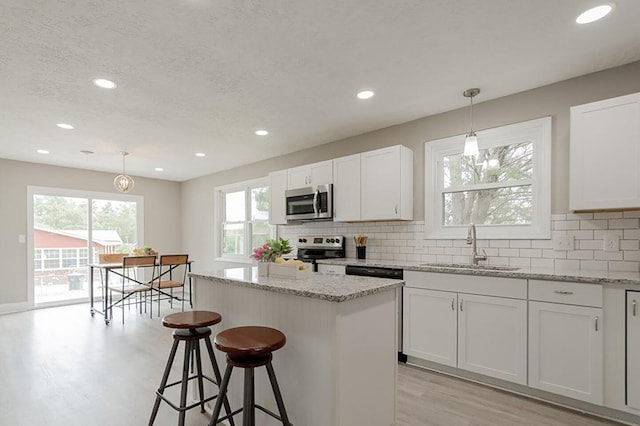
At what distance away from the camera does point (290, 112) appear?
131 inches

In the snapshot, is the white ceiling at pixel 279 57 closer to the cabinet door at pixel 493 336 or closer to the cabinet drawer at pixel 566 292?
the cabinet drawer at pixel 566 292

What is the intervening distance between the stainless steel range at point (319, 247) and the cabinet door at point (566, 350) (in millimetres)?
2197

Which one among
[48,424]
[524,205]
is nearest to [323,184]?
[524,205]

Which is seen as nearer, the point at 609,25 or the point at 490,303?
the point at 609,25

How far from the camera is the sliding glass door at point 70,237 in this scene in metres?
5.54

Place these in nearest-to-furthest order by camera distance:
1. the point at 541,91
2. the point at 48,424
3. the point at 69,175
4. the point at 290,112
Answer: the point at 48,424
the point at 541,91
the point at 290,112
the point at 69,175

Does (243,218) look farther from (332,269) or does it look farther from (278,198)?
(332,269)

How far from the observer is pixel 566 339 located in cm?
221

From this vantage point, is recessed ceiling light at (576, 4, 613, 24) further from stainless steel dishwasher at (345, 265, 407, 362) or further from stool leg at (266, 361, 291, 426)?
stool leg at (266, 361, 291, 426)

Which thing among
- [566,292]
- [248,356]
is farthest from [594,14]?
[248,356]

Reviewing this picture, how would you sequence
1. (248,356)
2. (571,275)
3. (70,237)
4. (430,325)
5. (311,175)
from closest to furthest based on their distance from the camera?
(248,356)
(571,275)
(430,325)
(311,175)
(70,237)

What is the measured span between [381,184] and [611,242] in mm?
1919

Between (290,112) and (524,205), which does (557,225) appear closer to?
(524,205)

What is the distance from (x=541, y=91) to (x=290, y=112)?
223cm
